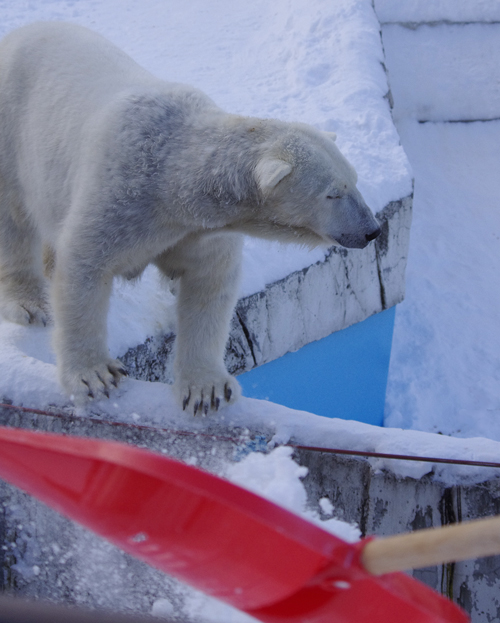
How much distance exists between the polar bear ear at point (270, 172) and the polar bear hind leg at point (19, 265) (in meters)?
1.00

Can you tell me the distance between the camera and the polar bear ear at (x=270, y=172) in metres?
1.45

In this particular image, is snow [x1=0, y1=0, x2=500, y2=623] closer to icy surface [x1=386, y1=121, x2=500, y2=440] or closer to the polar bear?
icy surface [x1=386, y1=121, x2=500, y2=440]

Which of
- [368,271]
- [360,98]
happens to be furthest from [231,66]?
[368,271]

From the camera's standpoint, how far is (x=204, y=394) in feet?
5.71

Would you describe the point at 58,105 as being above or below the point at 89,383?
above

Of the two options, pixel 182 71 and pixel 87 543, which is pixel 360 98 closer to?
pixel 182 71

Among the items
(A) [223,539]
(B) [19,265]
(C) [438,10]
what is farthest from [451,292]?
(A) [223,539]

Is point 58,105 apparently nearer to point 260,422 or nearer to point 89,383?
point 89,383

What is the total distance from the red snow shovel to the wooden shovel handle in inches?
0.9

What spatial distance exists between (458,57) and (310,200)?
6151 millimetres

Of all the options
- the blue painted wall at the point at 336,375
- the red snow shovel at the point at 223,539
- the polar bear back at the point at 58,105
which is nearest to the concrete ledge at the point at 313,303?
the blue painted wall at the point at 336,375

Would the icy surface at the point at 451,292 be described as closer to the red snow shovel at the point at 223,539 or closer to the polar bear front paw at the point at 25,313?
the polar bear front paw at the point at 25,313

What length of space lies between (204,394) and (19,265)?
0.94 meters

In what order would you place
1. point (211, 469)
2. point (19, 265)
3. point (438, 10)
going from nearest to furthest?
point (211, 469) < point (19, 265) < point (438, 10)
